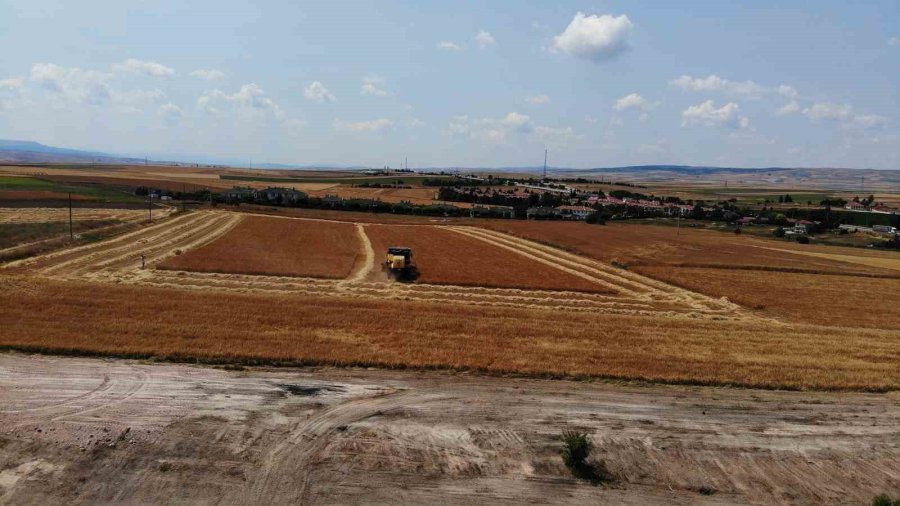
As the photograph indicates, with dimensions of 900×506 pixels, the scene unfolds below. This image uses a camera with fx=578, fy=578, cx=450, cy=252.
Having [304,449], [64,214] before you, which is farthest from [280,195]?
[304,449]

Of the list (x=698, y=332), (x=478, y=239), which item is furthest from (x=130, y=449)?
(x=478, y=239)

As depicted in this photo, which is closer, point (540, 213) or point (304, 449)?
point (304, 449)

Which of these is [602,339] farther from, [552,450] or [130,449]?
[130,449]

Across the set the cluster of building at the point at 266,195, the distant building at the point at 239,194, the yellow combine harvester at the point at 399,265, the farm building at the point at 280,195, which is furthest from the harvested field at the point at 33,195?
the yellow combine harvester at the point at 399,265

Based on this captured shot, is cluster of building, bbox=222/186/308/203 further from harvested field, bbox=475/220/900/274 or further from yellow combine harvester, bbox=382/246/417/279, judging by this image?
yellow combine harvester, bbox=382/246/417/279

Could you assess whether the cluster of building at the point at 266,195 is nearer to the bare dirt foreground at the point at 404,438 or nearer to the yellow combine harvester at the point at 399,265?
the yellow combine harvester at the point at 399,265

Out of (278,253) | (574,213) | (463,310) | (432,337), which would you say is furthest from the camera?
(574,213)

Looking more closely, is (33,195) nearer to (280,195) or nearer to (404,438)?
(280,195)
